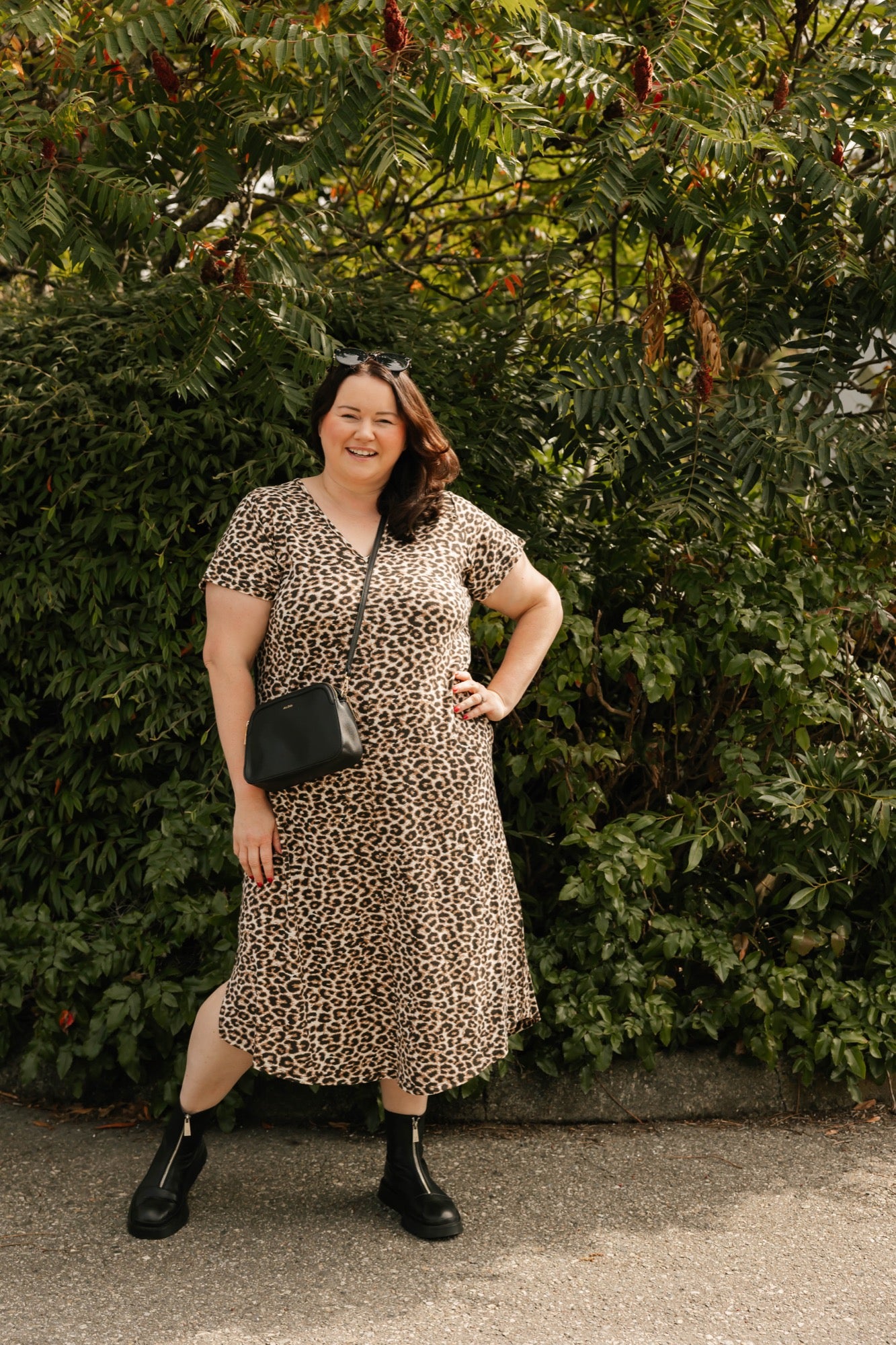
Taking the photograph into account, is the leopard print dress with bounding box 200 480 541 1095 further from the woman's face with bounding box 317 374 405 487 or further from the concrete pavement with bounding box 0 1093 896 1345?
the concrete pavement with bounding box 0 1093 896 1345

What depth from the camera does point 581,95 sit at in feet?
11.8

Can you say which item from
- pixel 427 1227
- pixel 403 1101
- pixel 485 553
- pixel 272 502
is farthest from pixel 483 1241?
pixel 272 502

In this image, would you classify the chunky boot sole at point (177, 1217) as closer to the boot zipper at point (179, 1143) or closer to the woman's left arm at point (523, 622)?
the boot zipper at point (179, 1143)

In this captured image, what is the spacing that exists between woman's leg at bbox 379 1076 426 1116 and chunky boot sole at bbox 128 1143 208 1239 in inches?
19.7

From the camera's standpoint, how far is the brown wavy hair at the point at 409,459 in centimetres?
294

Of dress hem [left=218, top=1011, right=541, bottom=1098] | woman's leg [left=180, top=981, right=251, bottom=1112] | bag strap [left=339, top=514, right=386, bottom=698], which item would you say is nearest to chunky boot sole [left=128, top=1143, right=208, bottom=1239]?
woman's leg [left=180, top=981, right=251, bottom=1112]

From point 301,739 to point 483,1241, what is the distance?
4.60 feet

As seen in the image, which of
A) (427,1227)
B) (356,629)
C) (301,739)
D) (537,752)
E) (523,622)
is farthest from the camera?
(537,752)

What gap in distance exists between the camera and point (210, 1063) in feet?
10.0

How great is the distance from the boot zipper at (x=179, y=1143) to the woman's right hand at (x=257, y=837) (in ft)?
2.31

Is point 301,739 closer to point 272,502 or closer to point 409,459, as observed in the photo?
point 272,502

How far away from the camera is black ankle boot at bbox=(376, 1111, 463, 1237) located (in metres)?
3.08

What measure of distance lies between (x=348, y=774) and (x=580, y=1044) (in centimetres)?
133

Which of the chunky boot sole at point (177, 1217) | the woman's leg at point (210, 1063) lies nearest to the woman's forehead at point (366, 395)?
the woman's leg at point (210, 1063)
